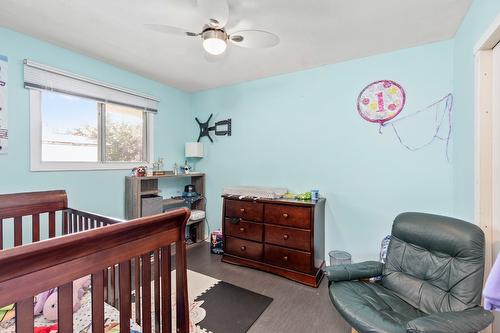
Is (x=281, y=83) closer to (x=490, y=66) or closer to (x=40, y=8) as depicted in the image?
(x=490, y=66)

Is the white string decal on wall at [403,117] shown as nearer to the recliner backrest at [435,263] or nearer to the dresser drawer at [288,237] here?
the recliner backrest at [435,263]

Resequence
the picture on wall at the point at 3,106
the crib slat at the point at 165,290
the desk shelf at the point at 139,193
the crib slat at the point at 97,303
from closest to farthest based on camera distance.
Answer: the crib slat at the point at 97,303 → the crib slat at the point at 165,290 → the picture on wall at the point at 3,106 → the desk shelf at the point at 139,193

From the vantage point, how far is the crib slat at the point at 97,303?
0.83m

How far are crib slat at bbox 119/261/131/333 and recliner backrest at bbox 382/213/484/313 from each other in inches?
70.9

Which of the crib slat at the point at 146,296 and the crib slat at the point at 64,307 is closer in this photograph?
the crib slat at the point at 64,307

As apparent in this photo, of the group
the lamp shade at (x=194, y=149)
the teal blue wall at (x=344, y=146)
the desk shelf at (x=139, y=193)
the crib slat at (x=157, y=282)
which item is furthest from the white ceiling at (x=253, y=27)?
the crib slat at (x=157, y=282)

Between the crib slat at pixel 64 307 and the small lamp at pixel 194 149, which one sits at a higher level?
the small lamp at pixel 194 149

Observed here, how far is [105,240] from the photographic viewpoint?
853 millimetres

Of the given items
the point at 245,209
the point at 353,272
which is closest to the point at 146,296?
the point at 353,272

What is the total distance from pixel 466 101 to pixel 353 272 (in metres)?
1.62

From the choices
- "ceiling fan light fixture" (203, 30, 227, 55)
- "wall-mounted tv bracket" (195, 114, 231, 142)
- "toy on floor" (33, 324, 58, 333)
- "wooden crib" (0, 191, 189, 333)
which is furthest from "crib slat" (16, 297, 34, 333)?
"wall-mounted tv bracket" (195, 114, 231, 142)

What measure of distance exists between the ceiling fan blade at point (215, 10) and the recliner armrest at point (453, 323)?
6.79ft

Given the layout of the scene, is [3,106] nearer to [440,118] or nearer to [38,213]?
[38,213]

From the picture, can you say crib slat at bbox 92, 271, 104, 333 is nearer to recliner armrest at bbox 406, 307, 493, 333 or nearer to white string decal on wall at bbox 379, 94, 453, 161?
recliner armrest at bbox 406, 307, 493, 333
